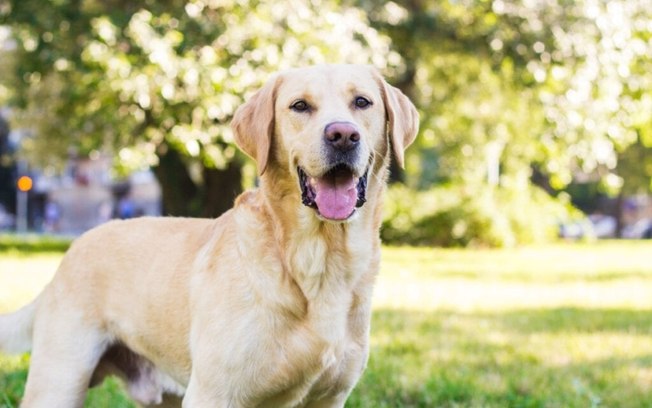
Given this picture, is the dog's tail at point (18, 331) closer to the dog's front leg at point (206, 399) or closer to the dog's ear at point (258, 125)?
the dog's front leg at point (206, 399)

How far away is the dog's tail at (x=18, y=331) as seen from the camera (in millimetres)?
4211

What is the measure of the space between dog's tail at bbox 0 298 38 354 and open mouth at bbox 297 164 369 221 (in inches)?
65.6

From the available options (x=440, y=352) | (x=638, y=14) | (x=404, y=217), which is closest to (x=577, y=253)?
(x=404, y=217)

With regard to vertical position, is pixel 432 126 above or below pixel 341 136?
below

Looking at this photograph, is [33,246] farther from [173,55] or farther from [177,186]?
[173,55]

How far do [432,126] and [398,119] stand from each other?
17.4 meters

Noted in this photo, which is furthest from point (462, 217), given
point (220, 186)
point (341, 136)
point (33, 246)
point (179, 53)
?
point (341, 136)

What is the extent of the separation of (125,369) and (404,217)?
1945 centimetres

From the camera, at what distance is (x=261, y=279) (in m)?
3.46

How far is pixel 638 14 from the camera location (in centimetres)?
1165

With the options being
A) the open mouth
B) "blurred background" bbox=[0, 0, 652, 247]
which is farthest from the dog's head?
"blurred background" bbox=[0, 0, 652, 247]

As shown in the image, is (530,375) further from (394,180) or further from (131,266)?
(394,180)

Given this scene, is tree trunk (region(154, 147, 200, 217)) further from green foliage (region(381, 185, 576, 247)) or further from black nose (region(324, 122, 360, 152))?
black nose (region(324, 122, 360, 152))

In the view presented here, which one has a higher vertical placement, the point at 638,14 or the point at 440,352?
the point at 638,14
